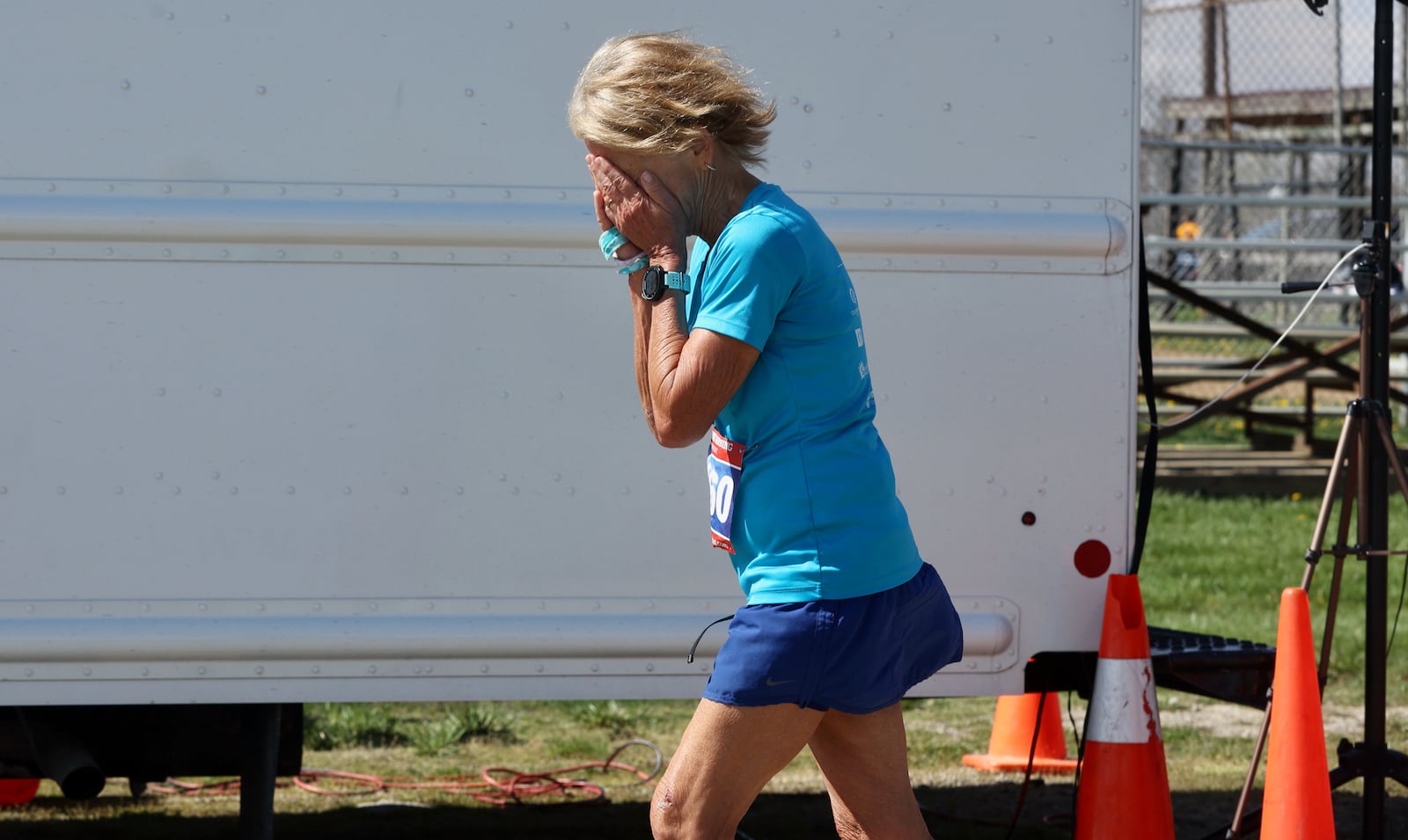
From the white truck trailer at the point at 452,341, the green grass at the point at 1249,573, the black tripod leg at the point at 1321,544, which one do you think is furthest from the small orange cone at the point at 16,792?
the green grass at the point at 1249,573

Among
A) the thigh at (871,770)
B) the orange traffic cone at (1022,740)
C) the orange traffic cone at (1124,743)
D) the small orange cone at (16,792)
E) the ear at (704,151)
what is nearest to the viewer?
the ear at (704,151)

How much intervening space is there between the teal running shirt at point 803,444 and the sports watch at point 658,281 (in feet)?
0.11

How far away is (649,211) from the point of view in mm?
2143

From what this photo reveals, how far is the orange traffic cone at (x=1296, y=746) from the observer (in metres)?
3.16

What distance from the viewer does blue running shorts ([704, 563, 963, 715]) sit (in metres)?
2.09

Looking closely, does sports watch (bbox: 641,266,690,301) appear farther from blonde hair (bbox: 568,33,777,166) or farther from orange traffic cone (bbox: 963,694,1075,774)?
orange traffic cone (bbox: 963,694,1075,774)

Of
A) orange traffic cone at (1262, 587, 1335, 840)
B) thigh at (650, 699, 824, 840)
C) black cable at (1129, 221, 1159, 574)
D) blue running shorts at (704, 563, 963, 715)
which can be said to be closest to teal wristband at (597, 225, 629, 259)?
blue running shorts at (704, 563, 963, 715)

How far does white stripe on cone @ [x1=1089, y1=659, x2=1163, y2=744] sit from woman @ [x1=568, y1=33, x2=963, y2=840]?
1101 mm

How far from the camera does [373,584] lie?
118 inches

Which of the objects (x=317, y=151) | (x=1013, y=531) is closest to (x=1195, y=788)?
(x=1013, y=531)

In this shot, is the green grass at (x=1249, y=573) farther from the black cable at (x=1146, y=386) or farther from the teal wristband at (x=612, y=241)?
the teal wristband at (x=612, y=241)

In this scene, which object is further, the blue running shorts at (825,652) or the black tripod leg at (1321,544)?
the black tripod leg at (1321,544)

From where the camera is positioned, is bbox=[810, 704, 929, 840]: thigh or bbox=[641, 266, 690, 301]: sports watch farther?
bbox=[810, 704, 929, 840]: thigh

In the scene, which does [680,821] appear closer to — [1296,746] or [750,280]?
[750,280]
